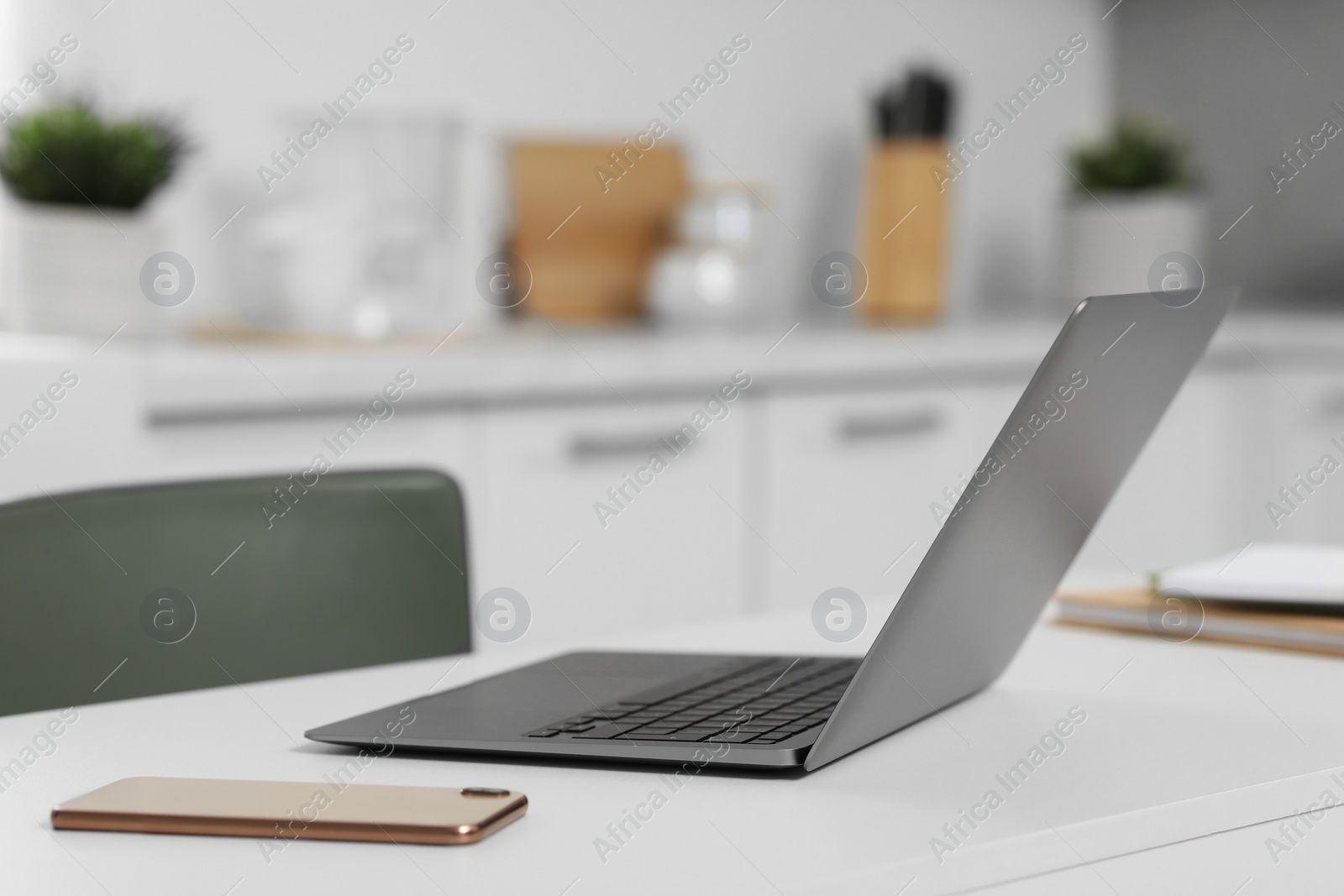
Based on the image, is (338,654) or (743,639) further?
(338,654)

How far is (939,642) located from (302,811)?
27 cm

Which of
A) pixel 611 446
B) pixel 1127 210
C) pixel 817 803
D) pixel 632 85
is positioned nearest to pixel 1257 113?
pixel 1127 210

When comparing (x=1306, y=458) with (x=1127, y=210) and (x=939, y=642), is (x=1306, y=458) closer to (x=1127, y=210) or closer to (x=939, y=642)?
(x=1127, y=210)

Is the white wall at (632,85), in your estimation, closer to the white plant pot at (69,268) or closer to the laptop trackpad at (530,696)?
the white plant pot at (69,268)

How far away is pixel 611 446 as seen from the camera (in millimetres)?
2006

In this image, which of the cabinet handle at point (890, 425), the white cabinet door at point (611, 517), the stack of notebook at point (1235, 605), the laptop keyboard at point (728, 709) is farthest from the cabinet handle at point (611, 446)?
the laptop keyboard at point (728, 709)

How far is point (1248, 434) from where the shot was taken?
2746 millimetres

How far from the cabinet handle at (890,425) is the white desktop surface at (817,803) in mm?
1467

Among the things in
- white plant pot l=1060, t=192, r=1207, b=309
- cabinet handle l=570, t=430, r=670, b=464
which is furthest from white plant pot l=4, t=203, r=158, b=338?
white plant pot l=1060, t=192, r=1207, b=309

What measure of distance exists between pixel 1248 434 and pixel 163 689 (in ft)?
7.42

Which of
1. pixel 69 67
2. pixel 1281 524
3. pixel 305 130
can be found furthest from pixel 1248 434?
pixel 69 67

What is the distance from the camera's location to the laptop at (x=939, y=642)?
57cm

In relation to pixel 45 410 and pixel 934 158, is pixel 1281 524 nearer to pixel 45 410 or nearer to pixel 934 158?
pixel 934 158

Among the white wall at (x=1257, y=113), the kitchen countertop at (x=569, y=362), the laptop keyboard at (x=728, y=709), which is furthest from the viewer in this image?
the white wall at (x=1257, y=113)
